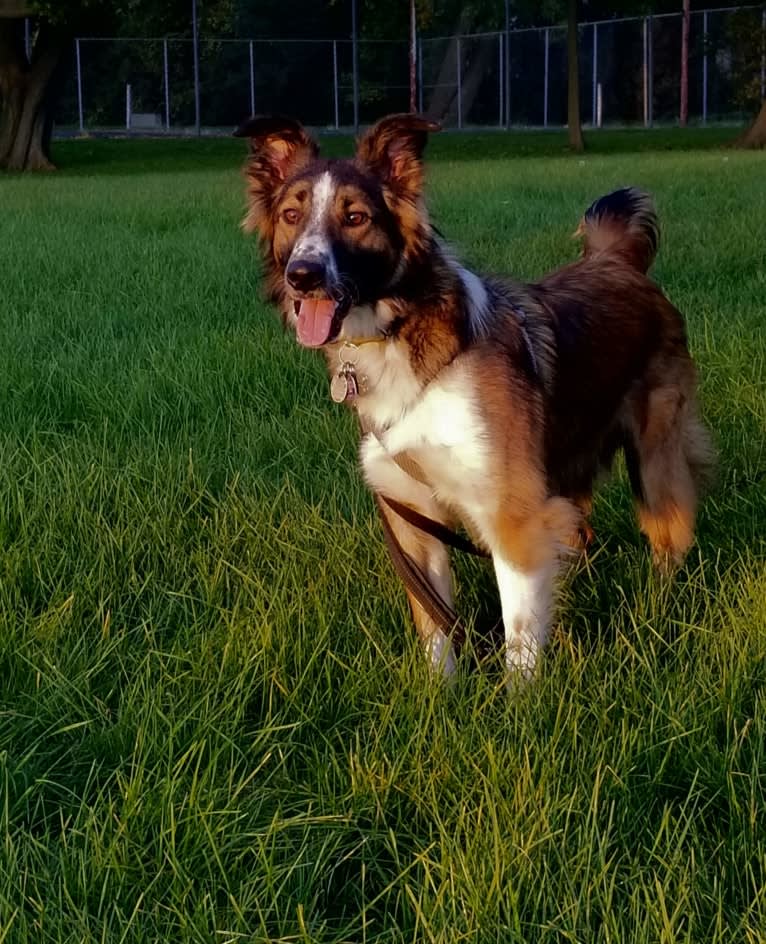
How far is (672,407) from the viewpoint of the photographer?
3.94 m

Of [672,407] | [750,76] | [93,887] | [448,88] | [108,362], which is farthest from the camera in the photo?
[448,88]

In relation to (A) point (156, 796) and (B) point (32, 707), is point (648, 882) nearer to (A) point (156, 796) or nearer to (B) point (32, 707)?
(A) point (156, 796)

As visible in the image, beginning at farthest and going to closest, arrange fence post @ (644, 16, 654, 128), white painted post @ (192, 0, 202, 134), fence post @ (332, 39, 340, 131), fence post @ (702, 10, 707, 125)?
fence post @ (332, 39, 340, 131) < white painted post @ (192, 0, 202, 134) < fence post @ (644, 16, 654, 128) < fence post @ (702, 10, 707, 125)

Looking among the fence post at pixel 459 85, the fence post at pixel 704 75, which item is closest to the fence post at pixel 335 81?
the fence post at pixel 459 85

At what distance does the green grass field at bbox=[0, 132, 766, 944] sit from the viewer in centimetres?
208

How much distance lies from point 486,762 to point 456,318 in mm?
1218

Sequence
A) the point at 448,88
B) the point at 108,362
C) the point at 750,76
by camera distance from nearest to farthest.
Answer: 1. the point at 108,362
2. the point at 750,76
3. the point at 448,88

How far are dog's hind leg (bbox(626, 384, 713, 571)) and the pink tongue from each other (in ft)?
4.27

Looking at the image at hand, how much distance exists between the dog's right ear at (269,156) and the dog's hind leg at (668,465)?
1.39 meters

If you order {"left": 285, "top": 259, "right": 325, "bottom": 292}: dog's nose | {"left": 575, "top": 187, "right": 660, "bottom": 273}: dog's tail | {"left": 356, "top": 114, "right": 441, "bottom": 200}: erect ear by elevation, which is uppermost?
{"left": 356, "top": 114, "right": 441, "bottom": 200}: erect ear

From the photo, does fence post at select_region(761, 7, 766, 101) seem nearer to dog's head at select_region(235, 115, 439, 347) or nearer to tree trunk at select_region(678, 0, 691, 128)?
tree trunk at select_region(678, 0, 691, 128)

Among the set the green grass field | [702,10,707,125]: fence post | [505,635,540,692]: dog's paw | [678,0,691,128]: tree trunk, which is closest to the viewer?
the green grass field

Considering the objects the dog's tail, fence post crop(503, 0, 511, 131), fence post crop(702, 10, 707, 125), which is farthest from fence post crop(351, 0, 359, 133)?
the dog's tail

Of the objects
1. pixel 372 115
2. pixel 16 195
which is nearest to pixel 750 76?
pixel 372 115
